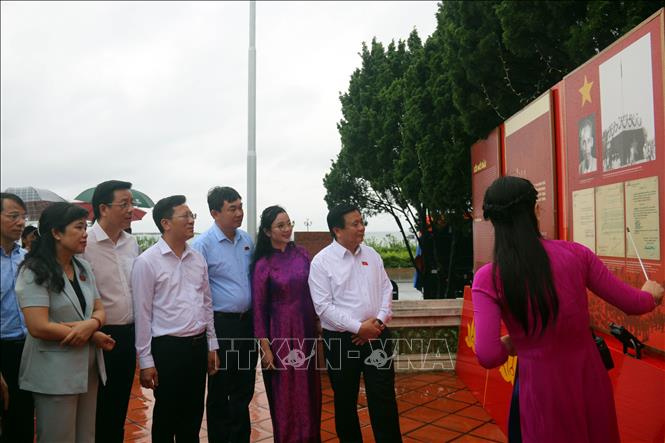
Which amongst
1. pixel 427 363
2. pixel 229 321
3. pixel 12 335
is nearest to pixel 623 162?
pixel 229 321

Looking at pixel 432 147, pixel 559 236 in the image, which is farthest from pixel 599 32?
pixel 432 147

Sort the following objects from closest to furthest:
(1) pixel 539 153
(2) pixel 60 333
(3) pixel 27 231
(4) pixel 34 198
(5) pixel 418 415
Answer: (2) pixel 60 333, (1) pixel 539 153, (5) pixel 418 415, (3) pixel 27 231, (4) pixel 34 198

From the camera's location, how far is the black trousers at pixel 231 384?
10.5ft

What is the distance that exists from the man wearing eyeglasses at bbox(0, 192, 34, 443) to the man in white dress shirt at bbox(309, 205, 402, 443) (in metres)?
1.61

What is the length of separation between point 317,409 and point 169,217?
152 cm

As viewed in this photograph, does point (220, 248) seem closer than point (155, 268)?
No

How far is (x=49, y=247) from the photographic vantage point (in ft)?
7.89

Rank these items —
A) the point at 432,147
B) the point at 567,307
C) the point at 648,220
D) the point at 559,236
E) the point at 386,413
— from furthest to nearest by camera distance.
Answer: the point at 432,147 → the point at 559,236 → the point at 386,413 → the point at 648,220 → the point at 567,307

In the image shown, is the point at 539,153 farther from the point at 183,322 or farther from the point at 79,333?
the point at 79,333

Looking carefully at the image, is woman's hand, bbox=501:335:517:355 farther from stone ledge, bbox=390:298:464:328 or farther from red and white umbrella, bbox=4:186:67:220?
red and white umbrella, bbox=4:186:67:220

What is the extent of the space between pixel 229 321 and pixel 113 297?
2.45ft

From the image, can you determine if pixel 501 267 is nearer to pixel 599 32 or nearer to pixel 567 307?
pixel 567 307

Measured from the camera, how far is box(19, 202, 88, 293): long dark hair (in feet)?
7.53

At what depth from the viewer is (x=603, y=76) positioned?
2926mm
